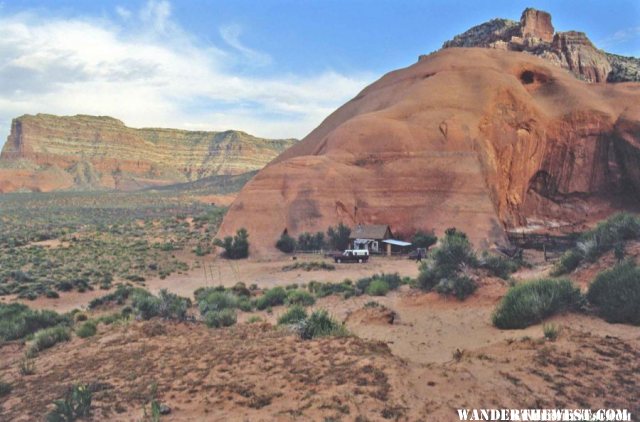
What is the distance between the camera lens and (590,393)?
605 centimetres

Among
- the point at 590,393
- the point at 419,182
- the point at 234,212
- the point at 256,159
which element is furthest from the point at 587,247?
the point at 256,159

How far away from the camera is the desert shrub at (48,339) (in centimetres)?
1157

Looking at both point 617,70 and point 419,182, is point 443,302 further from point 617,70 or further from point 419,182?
point 617,70

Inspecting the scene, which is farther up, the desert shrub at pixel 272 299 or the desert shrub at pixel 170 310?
the desert shrub at pixel 170 310

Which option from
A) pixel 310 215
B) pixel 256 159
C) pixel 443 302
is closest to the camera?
pixel 443 302

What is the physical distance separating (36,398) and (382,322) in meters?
7.48

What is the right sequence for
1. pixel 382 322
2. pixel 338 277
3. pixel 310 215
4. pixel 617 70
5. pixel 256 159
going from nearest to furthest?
A: pixel 382 322 → pixel 338 277 → pixel 310 215 → pixel 617 70 → pixel 256 159

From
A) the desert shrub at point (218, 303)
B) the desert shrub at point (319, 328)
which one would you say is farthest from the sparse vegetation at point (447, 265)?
the desert shrub at point (218, 303)

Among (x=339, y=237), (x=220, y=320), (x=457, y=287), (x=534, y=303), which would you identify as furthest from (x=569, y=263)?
(x=339, y=237)

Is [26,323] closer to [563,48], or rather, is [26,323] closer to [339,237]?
[339,237]

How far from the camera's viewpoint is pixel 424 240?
110 ft

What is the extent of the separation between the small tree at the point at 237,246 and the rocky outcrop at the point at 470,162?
3.38ft

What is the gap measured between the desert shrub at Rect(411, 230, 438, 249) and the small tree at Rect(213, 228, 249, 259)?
1257 centimetres

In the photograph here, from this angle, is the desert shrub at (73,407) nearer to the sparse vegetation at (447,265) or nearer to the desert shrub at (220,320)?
the desert shrub at (220,320)
